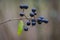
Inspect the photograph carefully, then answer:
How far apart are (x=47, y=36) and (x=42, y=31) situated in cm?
7

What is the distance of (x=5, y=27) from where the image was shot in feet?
4.17

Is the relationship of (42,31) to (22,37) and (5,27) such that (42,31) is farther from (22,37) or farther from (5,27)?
(5,27)

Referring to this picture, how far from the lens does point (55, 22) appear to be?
152cm

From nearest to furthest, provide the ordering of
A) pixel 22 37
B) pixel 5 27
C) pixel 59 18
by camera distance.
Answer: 1. pixel 5 27
2. pixel 22 37
3. pixel 59 18

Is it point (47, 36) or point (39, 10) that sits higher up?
point (39, 10)

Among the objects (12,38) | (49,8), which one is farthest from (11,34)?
(49,8)

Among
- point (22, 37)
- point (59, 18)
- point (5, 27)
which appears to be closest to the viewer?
point (5, 27)

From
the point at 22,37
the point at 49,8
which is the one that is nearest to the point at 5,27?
the point at 22,37

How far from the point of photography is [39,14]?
145 centimetres

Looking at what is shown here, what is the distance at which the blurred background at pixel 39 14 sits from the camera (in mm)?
1354

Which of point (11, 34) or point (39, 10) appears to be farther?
point (39, 10)

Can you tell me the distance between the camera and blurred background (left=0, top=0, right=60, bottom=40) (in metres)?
1.35

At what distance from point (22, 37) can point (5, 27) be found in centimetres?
22

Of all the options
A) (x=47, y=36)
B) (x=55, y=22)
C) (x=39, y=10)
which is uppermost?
(x=39, y=10)
